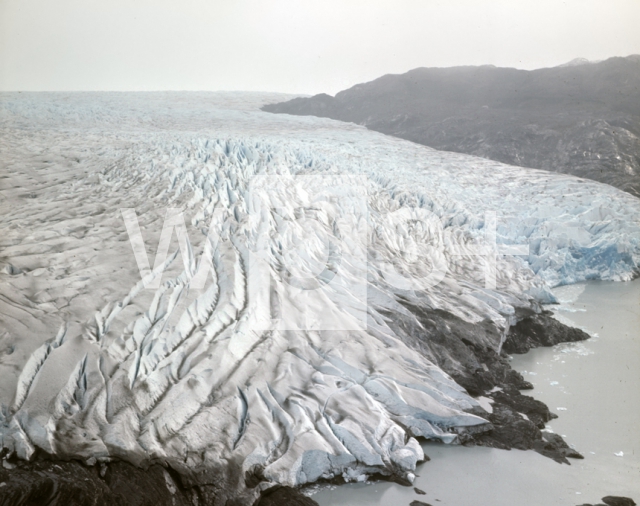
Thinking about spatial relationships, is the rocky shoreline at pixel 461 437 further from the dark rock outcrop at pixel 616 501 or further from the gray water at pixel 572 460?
the dark rock outcrop at pixel 616 501

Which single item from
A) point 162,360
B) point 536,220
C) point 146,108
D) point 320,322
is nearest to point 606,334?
point 536,220

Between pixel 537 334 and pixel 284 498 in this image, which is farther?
pixel 537 334

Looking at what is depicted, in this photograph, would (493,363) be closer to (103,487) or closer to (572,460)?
(572,460)

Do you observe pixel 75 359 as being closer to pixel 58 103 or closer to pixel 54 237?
pixel 54 237

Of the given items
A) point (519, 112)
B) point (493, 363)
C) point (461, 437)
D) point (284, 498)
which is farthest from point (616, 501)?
point (519, 112)

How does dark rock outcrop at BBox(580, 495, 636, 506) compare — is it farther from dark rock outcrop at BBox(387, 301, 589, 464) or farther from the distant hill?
the distant hill

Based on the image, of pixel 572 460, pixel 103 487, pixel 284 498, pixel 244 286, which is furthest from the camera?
pixel 244 286

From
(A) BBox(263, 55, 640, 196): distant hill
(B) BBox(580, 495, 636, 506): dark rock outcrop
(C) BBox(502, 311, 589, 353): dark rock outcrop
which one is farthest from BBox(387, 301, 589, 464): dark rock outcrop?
(A) BBox(263, 55, 640, 196): distant hill
